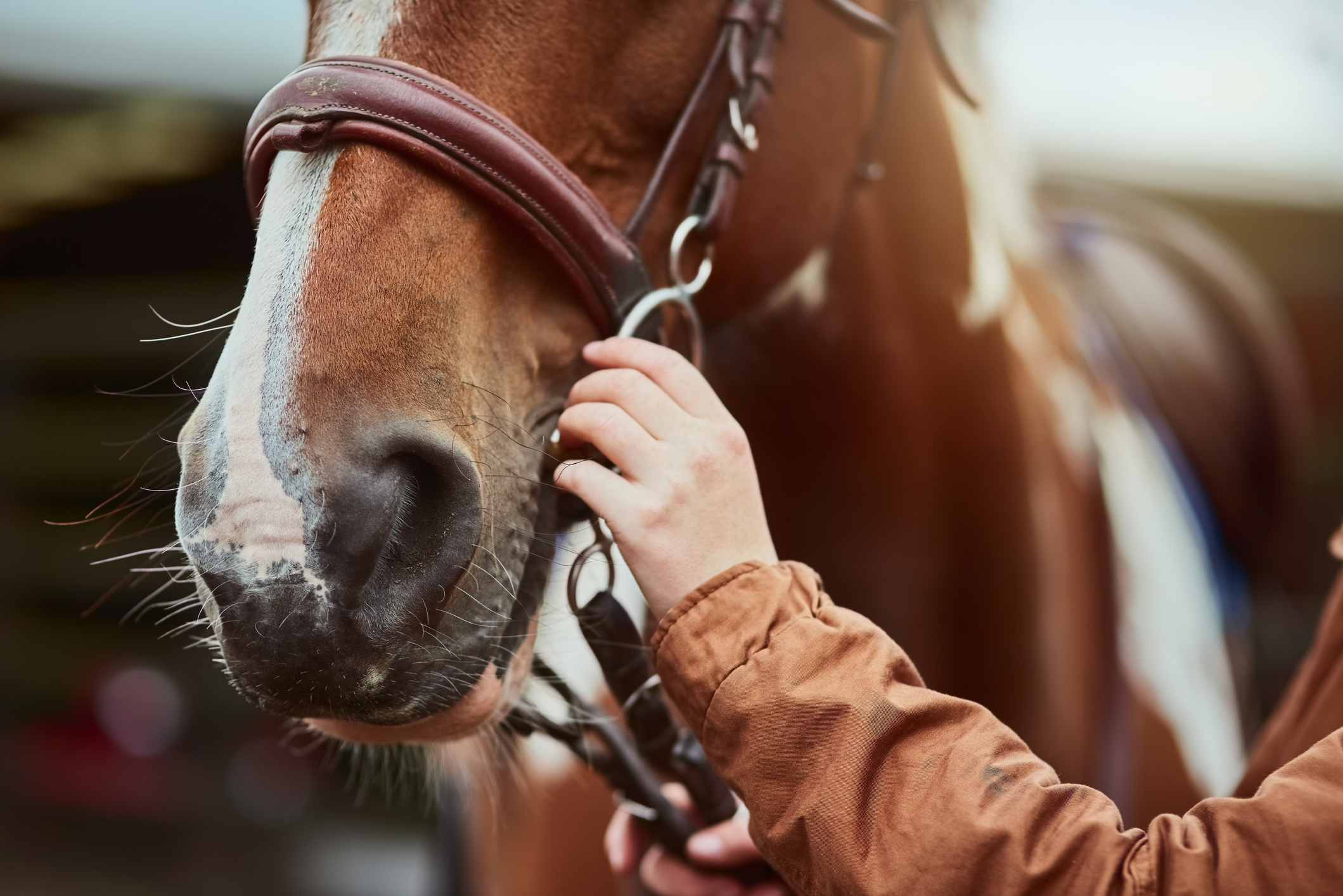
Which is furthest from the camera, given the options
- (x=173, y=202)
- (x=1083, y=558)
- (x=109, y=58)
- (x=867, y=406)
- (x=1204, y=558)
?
(x=173, y=202)

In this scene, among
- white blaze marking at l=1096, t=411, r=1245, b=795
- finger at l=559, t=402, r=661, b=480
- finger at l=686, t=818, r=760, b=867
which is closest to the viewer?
finger at l=559, t=402, r=661, b=480

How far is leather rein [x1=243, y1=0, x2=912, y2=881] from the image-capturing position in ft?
2.24

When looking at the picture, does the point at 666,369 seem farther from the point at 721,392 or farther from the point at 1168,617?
the point at 1168,617

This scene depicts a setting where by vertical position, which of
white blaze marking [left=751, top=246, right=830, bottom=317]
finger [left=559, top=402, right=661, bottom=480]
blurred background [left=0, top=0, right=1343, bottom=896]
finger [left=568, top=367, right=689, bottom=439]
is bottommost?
blurred background [left=0, top=0, right=1343, bottom=896]

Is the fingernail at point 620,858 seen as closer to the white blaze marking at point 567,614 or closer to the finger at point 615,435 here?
the white blaze marking at point 567,614

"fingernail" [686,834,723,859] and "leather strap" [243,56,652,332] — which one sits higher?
"leather strap" [243,56,652,332]

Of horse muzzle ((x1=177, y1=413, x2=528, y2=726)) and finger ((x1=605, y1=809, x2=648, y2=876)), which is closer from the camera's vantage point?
horse muzzle ((x1=177, y1=413, x2=528, y2=726))

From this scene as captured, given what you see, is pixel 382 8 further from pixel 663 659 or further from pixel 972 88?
pixel 972 88

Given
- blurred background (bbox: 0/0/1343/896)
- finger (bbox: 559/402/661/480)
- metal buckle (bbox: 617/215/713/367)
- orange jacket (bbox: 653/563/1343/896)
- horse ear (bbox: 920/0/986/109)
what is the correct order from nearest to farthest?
1. orange jacket (bbox: 653/563/1343/896)
2. finger (bbox: 559/402/661/480)
3. metal buckle (bbox: 617/215/713/367)
4. horse ear (bbox: 920/0/986/109)
5. blurred background (bbox: 0/0/1343/896)

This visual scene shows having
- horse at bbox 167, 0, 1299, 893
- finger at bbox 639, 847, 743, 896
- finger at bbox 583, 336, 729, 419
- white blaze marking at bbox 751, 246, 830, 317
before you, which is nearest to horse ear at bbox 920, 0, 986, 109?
horse at bbox 167, 0, 1299, 893

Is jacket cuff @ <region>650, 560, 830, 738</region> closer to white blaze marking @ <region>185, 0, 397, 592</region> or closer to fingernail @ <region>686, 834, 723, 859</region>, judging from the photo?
white blaze marking @ <region>185, 0, 397, 592</region>

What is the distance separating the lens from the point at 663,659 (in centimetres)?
60

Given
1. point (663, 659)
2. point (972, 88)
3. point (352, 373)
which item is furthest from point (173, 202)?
point (663, 659)

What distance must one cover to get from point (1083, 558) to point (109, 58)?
176 cm
